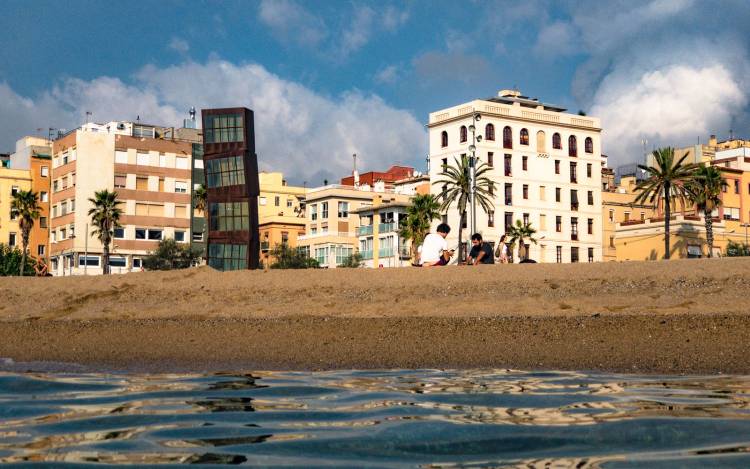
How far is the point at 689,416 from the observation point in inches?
243

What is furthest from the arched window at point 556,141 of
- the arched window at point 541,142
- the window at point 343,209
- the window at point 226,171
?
the window at point 226,171

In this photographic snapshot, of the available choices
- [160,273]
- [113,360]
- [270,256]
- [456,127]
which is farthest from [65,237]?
[113,360]

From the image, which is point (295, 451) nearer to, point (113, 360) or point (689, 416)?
point (689, 416)

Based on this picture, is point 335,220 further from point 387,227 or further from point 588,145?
point 588,145

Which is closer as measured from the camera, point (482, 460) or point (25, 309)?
point (482, 460)

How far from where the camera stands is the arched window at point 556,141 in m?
103

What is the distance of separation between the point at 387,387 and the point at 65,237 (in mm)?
99534

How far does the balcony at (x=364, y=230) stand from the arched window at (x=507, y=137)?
683 inches

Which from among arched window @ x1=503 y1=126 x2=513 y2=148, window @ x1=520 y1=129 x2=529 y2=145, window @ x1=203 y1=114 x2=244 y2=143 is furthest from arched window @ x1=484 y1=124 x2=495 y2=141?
window @ x1=203 y1=114 x2=244 y2=143

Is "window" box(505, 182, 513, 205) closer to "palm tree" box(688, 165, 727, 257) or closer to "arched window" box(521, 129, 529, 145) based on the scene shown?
"arched window" box(521, 129, 529, 145)

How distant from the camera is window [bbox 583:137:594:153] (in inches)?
4149

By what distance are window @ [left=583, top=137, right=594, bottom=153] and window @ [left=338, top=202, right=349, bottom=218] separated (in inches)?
1111

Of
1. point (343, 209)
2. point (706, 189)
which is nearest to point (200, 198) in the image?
point (343, 209)

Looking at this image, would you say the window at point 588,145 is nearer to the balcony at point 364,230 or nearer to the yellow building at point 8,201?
the balcony at point 364,230
